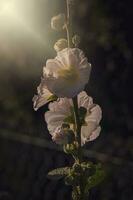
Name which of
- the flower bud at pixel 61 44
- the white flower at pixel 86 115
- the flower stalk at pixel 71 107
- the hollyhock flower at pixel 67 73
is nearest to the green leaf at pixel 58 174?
the flower stalk at pixel 71 107

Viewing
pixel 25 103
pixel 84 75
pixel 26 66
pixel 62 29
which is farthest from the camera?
pixel 26 66

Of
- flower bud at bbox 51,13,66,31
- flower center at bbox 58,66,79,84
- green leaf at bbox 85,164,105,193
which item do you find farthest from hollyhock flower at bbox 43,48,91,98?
green leaf at bbox 85,164,105,193

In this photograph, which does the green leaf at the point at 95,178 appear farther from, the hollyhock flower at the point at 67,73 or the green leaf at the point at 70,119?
the hollyhock flower at the point at 67,73

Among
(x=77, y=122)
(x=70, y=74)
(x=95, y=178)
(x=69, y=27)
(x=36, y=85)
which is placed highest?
(x=36, y=85)

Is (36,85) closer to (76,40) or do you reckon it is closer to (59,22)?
(59,22)

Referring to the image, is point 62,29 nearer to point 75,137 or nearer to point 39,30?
point 75,137

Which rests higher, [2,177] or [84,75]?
[84,75]

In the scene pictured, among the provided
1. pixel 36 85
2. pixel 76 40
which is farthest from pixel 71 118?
pixel 36 85

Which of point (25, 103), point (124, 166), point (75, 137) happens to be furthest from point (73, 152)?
point (25, 103)
